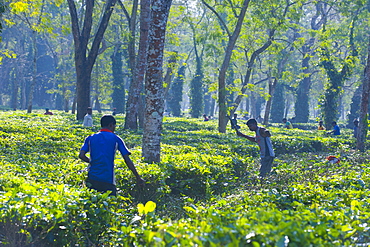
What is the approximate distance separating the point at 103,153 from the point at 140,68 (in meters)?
11.4

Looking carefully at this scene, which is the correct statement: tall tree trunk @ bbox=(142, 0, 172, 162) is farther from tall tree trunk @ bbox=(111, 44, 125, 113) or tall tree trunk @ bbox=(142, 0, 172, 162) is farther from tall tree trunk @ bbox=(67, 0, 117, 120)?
tall tree trunk @ bbox=(111, 44, 125, 113)

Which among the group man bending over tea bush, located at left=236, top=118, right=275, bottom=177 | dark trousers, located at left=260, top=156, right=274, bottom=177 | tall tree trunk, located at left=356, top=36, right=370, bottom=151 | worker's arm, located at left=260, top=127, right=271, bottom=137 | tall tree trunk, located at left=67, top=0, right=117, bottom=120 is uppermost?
tall tree trunk, located at left=67, top=0, right=117, bottom=120

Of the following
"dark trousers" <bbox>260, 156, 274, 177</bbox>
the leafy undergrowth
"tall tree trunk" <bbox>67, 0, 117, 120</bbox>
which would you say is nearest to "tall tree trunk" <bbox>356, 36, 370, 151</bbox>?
the leafy undergrowth

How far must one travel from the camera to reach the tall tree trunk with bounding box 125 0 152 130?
53.4 ft

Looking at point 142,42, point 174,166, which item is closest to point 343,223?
point 174,166

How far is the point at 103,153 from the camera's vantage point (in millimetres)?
6305

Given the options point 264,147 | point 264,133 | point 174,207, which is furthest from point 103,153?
point 264,147

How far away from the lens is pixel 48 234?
468 cm

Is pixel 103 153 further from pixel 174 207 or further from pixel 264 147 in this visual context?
pixel 264 147

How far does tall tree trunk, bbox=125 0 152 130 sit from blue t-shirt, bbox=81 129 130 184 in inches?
397

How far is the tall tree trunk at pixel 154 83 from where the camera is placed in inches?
372

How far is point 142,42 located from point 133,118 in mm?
3845

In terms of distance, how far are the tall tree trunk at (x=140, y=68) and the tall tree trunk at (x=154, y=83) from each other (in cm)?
658

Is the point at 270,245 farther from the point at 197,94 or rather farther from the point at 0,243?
the point at 197,94
